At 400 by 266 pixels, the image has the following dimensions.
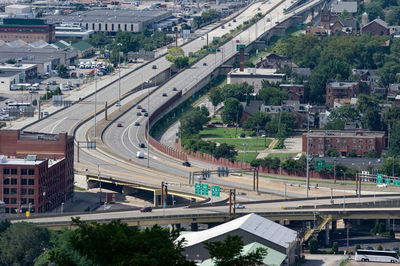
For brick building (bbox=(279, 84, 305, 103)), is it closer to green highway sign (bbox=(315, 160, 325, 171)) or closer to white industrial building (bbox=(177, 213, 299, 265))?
green highway sign (bbox=(315, 160, 325, 171))

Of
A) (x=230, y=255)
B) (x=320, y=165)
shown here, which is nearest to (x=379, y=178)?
(x=320, y=165)

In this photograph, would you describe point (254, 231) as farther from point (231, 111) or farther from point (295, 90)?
point (295, 90)

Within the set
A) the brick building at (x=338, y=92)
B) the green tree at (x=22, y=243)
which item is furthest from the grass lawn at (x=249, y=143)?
the green tree at (x=22, y=243)

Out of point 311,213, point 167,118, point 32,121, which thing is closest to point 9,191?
point 311,213

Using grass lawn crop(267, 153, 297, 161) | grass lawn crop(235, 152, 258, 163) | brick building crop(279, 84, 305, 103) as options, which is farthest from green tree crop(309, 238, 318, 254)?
brick building crop(279, 84, 305, 103)

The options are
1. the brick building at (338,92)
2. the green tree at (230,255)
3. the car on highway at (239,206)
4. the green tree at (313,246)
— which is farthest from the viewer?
the brick building at (338,92)

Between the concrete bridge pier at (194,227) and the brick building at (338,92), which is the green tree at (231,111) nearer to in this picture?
the brick building at (338,92)

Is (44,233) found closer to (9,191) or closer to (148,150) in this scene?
(9,191)
